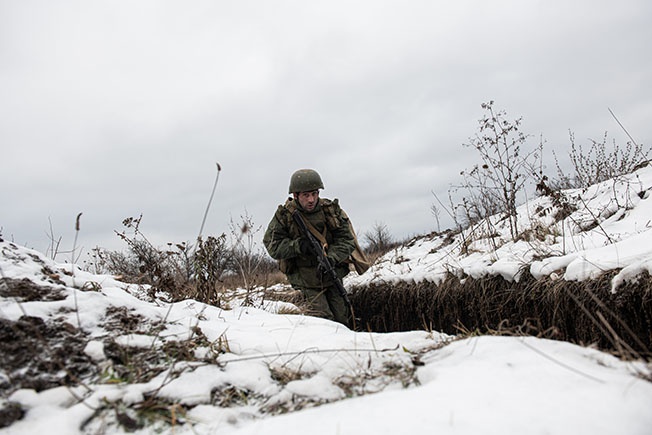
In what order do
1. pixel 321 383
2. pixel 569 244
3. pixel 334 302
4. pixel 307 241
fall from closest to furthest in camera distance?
pixel 321 383 → pixel 569 244 → pixel 307 241 → pixel 334 302

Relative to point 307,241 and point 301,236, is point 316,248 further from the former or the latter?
point 301,236

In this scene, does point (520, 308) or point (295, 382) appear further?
point (520, 308)

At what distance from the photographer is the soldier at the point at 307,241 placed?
4.86 meters

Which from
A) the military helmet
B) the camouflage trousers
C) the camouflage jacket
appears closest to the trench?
the camouflage trousers

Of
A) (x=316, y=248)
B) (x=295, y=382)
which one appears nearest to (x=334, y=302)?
(x=316, y=248)

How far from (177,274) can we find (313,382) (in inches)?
127

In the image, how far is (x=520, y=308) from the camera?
3691 mm

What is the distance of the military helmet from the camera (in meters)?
4.81

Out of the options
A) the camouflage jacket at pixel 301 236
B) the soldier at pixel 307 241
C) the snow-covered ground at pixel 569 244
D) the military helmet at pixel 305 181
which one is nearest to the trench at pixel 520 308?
the snow-covered ground at pixel 569 244

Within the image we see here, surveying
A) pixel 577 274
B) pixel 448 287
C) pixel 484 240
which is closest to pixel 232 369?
pixel 577 274

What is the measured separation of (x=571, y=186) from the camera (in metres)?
7.67

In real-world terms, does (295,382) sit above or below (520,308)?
above

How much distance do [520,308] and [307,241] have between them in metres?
2.42

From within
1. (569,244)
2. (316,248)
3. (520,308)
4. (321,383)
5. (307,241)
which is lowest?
(520,308)
